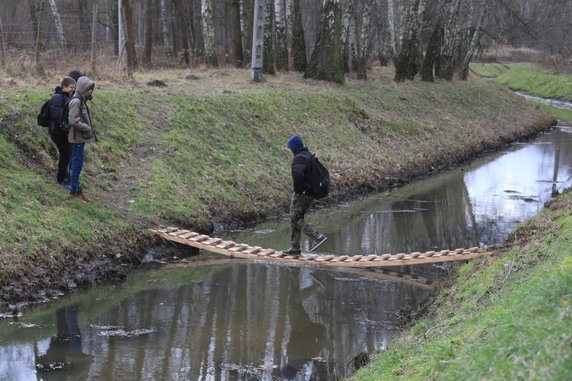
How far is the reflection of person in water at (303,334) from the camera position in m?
8.77

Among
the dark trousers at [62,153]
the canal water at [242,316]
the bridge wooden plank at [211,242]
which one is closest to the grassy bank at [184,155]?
the dark trousers at [62,153]

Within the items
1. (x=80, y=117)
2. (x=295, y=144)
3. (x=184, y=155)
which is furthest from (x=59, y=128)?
(x=184, y=155)

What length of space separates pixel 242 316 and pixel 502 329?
5.38 metres

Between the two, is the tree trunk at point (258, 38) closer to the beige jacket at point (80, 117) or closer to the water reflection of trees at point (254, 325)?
the beige jacket at point (80, 117)

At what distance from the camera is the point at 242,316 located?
1049 centimetres

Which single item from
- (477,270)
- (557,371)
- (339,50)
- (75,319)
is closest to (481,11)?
(339,50)

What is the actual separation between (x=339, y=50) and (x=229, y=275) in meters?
17.0

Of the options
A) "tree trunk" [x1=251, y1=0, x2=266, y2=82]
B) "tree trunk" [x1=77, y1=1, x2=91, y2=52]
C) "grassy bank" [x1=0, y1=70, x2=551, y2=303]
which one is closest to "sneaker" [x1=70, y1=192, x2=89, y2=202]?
"grassy bank" [x1=0, y1=70, x2=551, y2=303]

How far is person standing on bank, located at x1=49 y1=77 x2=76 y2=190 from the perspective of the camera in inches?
510

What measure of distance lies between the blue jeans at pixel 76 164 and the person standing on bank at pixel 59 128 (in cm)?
35

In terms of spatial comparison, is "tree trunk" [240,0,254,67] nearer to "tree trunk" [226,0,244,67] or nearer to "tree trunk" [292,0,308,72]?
"tree trunk" [226,0,244,67]

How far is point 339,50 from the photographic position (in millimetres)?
27969

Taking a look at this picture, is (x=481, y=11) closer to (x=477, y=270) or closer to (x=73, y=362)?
(x=477, y=270)

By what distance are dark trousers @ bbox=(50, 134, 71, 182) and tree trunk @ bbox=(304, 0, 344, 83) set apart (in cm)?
1552
